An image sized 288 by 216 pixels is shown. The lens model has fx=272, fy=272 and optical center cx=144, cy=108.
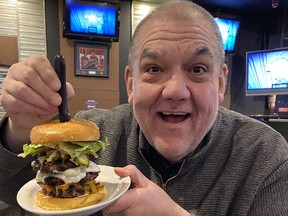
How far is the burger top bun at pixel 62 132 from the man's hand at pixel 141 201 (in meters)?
0.18

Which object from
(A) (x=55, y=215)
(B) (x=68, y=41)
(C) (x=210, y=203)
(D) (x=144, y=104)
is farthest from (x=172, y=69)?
(B) (x=68, y=41)

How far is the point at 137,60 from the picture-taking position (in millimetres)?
1384

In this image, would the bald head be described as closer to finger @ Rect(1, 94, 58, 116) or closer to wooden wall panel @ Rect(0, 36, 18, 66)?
finger @ Rect(1, 94, 58, 116)

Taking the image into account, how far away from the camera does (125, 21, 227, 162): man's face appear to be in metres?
1.24

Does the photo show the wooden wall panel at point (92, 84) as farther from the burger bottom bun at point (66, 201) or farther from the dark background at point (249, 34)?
the burger bottom bun at point (66, 201)

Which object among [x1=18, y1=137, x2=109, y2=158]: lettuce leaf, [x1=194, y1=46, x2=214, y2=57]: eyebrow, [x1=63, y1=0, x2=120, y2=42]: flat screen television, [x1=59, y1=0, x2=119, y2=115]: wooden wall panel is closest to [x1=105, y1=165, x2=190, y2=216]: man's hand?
[x1=18, y1=137, x2=109, y2=158]: lettuce leaf

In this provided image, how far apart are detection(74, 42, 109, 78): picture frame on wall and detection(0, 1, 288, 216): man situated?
11.8ft

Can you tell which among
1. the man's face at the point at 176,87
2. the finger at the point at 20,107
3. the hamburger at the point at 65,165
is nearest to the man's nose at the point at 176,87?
the man's face at the point at 176,87

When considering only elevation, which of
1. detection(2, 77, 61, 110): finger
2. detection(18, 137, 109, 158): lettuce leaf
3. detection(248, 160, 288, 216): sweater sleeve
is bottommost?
detection(248, 160, 288, 216): sweater sleeve

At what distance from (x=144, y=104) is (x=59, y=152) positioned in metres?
0.45

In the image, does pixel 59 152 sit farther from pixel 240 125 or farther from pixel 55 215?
pixel 240 125

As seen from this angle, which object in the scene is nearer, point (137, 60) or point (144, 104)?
point (144, 104)

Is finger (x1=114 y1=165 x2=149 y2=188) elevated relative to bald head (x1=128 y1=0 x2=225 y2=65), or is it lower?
lower

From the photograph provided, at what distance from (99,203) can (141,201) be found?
0.16 metres
